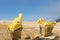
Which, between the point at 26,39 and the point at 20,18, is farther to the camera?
the point at 26,39

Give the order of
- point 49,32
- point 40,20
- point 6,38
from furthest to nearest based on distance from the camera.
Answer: point 40,20 < point 49,32 < point 6,38

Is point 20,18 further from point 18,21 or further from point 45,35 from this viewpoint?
point 45,35

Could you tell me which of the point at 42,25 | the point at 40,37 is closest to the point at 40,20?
the point at 42,25

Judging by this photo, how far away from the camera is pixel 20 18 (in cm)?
484

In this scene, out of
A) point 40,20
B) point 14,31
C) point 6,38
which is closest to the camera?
point 14,31

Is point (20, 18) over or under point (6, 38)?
over

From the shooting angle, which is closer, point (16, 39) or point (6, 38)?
point (16, 39)

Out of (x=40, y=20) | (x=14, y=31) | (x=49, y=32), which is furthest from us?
(x=40, y=20)

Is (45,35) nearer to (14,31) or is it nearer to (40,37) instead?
(40,37)

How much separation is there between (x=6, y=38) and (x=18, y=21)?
1136 mm

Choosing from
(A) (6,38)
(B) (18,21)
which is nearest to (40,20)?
(A) (6,38)

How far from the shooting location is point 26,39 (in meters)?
5.78

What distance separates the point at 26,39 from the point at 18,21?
1.17 meters

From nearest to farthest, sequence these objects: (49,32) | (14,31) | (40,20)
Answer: (14,31)
(49,32)
(40,20)
